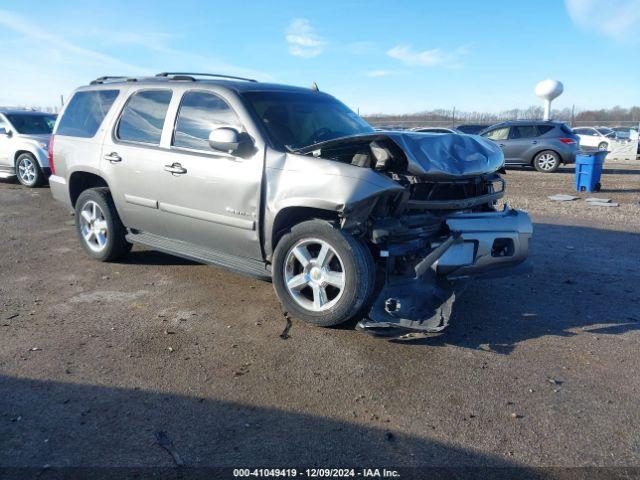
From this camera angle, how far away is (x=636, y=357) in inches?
149

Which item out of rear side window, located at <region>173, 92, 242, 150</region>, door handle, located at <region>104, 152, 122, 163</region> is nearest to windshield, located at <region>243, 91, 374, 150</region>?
rear side window, located at <region>173, 92, 242, 150</region>

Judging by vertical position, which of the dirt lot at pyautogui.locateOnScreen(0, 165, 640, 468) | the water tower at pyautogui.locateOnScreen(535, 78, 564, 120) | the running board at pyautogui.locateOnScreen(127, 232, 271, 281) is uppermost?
the water tower at pyautogui.locateOnScreen(535, 78, 564, 120)

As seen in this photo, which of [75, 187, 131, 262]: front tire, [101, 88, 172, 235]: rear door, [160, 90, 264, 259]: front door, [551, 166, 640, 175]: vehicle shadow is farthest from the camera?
[551, 166, 640, 175]: vehicle shadow

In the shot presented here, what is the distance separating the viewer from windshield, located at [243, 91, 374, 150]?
4668mm

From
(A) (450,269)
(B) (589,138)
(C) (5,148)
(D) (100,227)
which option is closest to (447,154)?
(A) (450,269)

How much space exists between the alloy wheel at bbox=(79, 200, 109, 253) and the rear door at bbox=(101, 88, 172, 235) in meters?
0.42

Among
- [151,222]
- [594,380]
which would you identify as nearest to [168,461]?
[594,380]

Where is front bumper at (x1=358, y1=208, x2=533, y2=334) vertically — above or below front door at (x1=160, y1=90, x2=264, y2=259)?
below

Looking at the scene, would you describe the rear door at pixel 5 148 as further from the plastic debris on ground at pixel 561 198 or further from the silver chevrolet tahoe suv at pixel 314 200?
the plastic debris on ground at pixel 561 198

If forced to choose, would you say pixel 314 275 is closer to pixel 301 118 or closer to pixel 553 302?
pixel 301 118

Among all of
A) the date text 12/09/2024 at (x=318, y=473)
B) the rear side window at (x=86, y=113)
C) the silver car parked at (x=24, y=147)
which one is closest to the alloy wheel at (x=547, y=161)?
the silver car parked at (x=24, y=147)

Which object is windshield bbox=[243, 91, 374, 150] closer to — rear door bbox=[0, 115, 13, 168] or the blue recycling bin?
the blue recycling bin

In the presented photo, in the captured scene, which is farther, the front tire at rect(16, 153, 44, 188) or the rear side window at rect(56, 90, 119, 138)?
the front tire at rect(16, 153, 44, 188)

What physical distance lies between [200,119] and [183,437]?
9.87ft
